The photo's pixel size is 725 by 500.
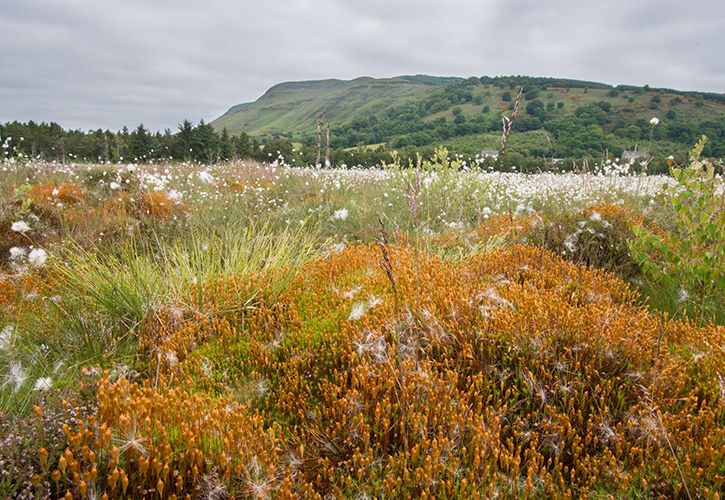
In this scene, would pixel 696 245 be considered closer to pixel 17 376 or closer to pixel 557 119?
pixel 17 376

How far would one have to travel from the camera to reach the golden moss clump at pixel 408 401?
195cm

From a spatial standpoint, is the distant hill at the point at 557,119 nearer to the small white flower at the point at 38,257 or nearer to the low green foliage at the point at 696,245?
the low green foliage at the point at 696,245

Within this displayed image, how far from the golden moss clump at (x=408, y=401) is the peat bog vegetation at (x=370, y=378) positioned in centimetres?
2

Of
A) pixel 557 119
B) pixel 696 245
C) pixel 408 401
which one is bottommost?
pixel 408 401

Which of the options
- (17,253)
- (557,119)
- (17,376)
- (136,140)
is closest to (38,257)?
(17,253)

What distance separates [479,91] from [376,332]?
421 feet

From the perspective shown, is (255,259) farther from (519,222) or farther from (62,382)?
(519,222)

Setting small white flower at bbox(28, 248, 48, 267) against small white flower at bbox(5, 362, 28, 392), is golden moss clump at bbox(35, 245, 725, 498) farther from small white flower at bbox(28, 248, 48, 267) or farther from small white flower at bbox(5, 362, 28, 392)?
small white flower at bbox(28, 248, 48, 267)

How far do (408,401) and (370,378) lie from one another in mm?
298

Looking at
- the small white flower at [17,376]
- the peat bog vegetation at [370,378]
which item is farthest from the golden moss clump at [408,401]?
the small white flower at [17,376]

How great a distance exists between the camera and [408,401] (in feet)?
7.74

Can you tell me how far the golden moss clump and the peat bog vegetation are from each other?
0.02 meters

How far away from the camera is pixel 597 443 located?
2387mm

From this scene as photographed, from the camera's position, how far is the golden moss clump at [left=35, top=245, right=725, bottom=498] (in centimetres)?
195
